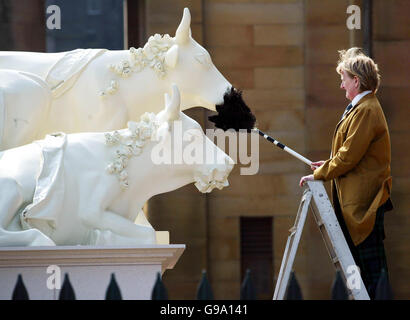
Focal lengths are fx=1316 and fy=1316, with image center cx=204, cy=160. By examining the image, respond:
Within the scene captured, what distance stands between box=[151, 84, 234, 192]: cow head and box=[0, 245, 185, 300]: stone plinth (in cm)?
72

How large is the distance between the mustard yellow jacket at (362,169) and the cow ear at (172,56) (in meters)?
2.08

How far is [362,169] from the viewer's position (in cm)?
914

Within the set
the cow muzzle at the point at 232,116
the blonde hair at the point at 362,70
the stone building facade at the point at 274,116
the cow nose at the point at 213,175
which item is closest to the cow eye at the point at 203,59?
the cow muzzle at the point at 232,116

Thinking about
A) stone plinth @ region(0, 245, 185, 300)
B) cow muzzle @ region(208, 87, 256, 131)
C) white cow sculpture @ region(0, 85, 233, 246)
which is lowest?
stone plinth @ region(0, 245, 185, 300)

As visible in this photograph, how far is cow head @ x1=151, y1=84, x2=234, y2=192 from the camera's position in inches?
377

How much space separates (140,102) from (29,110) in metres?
1.00

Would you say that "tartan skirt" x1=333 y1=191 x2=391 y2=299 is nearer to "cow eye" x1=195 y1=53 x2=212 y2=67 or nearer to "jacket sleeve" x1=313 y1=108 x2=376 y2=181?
"jacket sleeve" x1=313 y1=108 x2=376 y2=181

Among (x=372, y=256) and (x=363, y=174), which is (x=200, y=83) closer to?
(x=363, y=174)

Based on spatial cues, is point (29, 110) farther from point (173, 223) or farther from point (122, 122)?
point (173, 223)

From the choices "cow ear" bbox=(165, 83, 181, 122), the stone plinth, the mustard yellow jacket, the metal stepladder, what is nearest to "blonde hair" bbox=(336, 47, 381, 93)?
the mustard yellow jacket

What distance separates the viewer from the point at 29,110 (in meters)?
10.4

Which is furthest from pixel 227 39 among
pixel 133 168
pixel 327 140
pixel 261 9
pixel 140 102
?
pixel 133 168

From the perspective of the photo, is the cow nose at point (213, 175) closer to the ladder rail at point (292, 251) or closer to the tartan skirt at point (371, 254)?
the ladder rail at point (292, 251)

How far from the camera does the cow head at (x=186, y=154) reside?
31.4 feet
